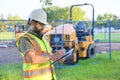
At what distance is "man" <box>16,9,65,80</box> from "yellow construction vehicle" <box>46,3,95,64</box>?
7.66 metres

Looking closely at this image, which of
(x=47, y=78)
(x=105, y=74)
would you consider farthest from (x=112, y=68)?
(x=47, y=78)

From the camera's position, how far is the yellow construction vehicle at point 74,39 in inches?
454

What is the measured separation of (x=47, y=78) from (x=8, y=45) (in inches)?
347

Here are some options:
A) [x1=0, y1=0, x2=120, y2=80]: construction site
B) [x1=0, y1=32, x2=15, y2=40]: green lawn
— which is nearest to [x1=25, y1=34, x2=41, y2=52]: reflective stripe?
[x1=0, y1=0, x2=120, y2=80]: construction site

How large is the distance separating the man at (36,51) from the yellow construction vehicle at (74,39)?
766cm

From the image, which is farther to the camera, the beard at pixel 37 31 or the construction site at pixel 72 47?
the construction site at pixel 72 47

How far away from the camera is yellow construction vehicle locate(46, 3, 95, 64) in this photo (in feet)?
37.8

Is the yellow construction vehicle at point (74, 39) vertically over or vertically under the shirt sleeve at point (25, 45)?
under

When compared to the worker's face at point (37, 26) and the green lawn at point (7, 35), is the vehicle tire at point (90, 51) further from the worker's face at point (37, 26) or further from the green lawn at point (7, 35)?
the worker's face at point (37, 26)

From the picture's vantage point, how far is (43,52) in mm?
3246

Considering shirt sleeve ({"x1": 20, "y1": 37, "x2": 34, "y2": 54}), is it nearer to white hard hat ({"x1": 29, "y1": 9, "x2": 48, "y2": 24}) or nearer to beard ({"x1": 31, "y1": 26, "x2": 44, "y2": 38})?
beard ({"x1": 31, "y1": 26, "x2": 44, "y2": 38})

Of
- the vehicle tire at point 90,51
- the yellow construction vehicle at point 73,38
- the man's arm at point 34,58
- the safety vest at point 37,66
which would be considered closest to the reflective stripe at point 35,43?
the safety vest at point 37,66

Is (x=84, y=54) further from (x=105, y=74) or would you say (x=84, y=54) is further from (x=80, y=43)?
(x=105, y=74)

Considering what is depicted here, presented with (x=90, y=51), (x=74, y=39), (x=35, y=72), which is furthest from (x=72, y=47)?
(x=35, y=72)
